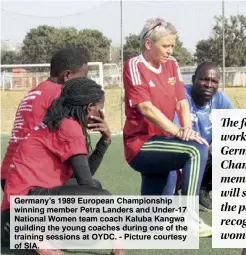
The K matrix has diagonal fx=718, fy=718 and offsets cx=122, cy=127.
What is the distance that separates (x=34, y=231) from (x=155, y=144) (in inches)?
50.6

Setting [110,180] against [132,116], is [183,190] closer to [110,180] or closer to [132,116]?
[132,116]

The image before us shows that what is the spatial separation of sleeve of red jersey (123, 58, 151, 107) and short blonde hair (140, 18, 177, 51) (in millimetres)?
227

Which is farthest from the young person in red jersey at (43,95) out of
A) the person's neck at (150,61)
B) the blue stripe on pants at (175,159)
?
the blue stripe on pants at (175,159)

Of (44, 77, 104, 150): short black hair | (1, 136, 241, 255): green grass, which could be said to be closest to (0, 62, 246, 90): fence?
(1, 136, 241, 255): green grass

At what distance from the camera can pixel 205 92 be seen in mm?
6602

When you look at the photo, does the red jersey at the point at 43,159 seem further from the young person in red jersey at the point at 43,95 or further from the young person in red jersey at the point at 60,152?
the young person in red jersey at the point at 43,95

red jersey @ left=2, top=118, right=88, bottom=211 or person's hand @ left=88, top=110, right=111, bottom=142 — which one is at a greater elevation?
person's hand @ left=88, top=110, right=111, bottom=142

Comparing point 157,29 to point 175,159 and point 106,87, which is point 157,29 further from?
point 106,87

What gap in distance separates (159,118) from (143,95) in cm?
25

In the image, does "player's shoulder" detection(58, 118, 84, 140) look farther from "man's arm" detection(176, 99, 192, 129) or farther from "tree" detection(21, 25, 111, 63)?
"tree" detection(21, 25, 111, 63)

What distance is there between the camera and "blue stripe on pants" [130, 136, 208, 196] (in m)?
5.38
